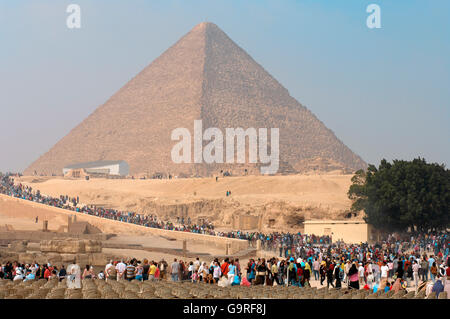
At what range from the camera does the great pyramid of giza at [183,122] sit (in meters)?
168

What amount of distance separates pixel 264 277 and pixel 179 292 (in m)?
4.78

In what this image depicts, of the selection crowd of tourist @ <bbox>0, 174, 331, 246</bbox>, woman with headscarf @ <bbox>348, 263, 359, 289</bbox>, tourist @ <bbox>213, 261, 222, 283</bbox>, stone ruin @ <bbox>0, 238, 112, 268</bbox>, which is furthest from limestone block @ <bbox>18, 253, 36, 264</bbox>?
woman with headscarf @ <bbox>348, 263, 359, 289</bbox>

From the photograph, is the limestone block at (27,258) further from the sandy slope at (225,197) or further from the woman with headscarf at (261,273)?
the sandy slope at (225,197)

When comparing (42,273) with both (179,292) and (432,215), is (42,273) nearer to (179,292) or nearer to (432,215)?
(179,292)

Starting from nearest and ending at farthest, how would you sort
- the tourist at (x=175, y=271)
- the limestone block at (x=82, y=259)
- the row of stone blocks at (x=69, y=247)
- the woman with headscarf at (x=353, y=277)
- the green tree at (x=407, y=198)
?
the woman with headscarf at (x=353, y=277), the tourist at (x=175, y=271), the limestone block at (x=82, y=259), the row of stone blocks at (x=69, y=247), the green tree at (x=407, y=198)

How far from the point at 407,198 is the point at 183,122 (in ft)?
442

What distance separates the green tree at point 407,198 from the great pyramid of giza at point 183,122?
115m

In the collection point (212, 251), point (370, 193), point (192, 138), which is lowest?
point (212, 251)

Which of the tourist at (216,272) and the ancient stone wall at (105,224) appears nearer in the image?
the tourist at (216,272)

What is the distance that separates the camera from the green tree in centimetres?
3475

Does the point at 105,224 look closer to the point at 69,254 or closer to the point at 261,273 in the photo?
the point at 69,254

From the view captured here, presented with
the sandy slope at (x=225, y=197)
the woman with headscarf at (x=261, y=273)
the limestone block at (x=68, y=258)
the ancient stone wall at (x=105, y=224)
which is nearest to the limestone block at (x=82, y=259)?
the limestone block at (x=68, y=258)

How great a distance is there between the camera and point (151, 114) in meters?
182
